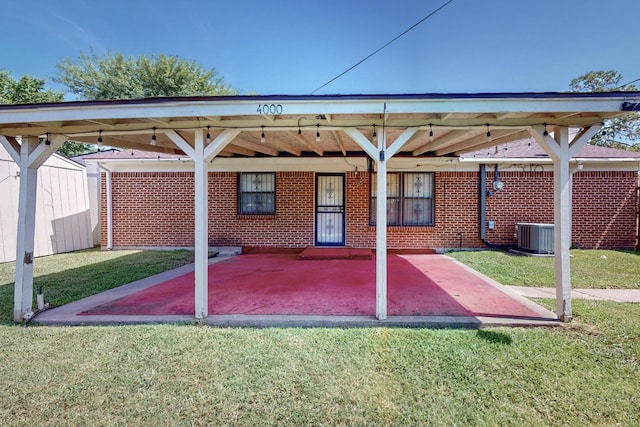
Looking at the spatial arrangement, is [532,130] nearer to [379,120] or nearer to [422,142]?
[379,120]

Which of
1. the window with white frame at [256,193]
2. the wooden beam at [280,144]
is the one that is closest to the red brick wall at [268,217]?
the window with white frame at [256,193]

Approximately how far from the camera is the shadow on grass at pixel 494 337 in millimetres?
3293

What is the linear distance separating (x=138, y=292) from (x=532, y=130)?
6.44 m

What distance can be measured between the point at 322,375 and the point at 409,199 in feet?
23.2

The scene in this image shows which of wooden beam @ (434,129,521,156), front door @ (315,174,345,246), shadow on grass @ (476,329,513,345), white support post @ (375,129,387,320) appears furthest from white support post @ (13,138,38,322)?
wooden beam @ (434,129,521,156)

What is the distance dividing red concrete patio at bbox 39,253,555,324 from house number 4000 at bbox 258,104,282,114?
2.61 metres

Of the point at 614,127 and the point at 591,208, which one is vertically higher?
the point at 614,127

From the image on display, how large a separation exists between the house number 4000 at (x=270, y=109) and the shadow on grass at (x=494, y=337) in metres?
3.47

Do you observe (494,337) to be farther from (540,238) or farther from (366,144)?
(540,238)

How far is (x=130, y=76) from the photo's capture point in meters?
22.8

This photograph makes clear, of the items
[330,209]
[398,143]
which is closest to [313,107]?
[398,143]

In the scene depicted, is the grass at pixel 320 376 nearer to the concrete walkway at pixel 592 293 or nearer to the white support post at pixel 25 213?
the white support post at pixel 25 213

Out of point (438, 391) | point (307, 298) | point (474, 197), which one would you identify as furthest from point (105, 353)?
point (474, 197)

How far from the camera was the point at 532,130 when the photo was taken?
387 centimetres
